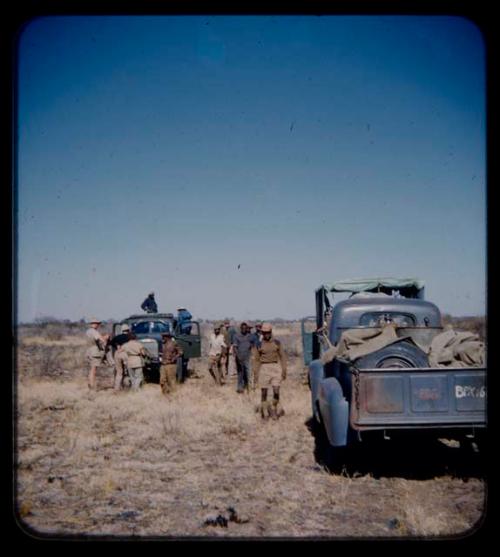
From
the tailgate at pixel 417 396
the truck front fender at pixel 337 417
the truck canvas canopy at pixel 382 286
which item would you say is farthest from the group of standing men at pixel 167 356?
the tailgate at pixel 417 396

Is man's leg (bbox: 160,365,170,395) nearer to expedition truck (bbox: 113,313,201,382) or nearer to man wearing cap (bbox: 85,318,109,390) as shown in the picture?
expedition truck (bbox: 113,313,201,382)

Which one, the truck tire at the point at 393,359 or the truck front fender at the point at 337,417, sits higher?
the truck tire at the point at 393,359

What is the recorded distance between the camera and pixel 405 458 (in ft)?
21.9

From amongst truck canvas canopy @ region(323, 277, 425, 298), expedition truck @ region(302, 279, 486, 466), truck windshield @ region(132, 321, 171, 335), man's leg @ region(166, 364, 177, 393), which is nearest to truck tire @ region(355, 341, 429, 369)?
expedition truck @ region(302, 279, 486, 466)

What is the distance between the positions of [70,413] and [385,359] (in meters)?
6.84

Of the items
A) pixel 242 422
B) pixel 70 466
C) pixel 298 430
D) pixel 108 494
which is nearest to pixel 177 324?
pixel 242 422

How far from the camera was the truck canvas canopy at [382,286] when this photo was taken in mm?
10594

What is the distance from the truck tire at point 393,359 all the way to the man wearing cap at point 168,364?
649cm

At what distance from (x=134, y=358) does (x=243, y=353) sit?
251cm

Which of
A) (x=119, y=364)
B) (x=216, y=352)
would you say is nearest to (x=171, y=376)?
(x=119, y=364)

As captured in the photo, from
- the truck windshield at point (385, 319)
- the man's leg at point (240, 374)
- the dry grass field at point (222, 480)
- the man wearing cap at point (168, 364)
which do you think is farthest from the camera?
the man's leg at point (240, 374)

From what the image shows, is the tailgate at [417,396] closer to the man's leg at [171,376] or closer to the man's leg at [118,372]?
the man's leg at [171,376]

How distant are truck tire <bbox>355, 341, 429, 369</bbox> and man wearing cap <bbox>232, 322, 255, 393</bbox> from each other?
6189mm
